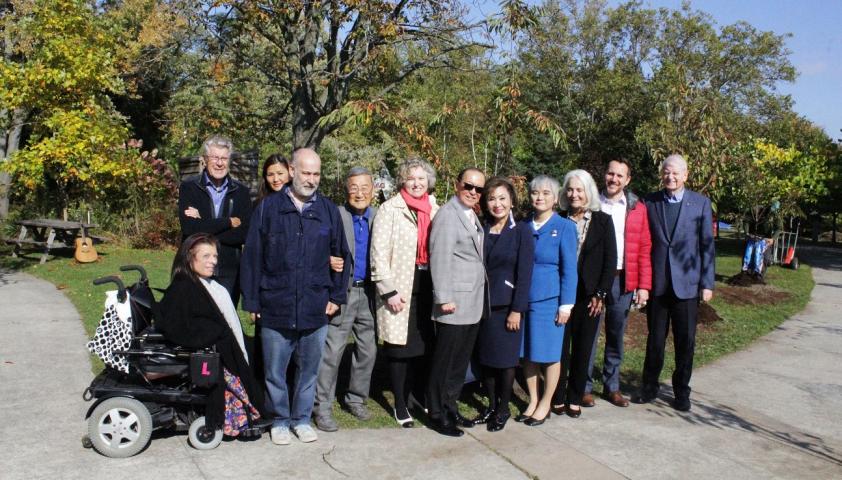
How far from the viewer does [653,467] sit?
4684 millimetres

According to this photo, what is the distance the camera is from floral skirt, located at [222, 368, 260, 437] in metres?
4.71

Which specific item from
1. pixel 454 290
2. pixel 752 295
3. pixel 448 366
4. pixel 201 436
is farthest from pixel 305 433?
pixel 752 295

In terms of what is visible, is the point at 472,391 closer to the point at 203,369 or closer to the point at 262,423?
the point at 262,423

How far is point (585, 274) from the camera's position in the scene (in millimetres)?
5527

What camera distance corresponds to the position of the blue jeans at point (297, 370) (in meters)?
4.83

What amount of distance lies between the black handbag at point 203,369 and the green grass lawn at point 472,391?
1.22 metres

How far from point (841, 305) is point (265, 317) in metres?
12.0

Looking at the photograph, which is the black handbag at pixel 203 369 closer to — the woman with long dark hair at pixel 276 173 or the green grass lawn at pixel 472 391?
the green grass lawn at pixel 472 391

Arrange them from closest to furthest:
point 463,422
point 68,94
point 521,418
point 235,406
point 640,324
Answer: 1. point 235,406
2. point 463,422
3. point 521,418
4. point 640,324
5. point 68,94

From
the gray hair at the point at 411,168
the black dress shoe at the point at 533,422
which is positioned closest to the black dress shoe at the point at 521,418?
the black dress shoe at the point at 533,422

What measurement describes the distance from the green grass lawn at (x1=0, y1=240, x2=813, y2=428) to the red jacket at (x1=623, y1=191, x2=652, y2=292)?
1205 millimetres

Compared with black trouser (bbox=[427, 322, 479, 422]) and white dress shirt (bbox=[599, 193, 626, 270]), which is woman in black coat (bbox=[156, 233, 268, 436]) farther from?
white dress shirt (bbox=[599, 193, 626, 270])

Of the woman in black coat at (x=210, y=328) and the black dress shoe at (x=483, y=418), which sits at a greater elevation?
the woman in black coat at (x=210, y=328)

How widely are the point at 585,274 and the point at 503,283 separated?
72 centimetres
